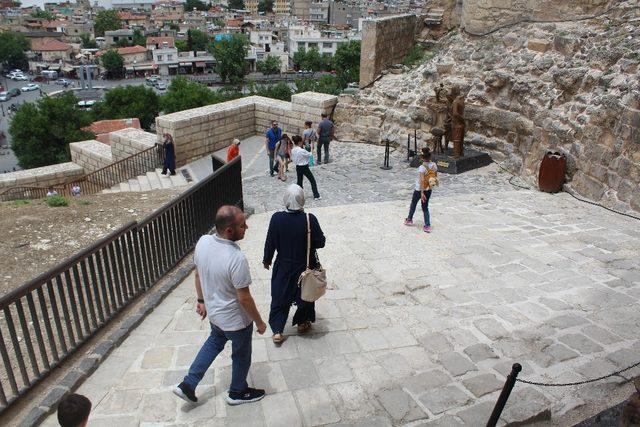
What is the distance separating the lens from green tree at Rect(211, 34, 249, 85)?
7131cm

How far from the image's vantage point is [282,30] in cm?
11112

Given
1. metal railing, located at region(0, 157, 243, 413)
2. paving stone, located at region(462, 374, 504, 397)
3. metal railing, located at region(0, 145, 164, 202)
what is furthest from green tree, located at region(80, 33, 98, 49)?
paving stone, located at region(462, 374, 504, 397)

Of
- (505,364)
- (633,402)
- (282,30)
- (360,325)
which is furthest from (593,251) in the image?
(282,30)

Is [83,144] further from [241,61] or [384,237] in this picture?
[241,61]

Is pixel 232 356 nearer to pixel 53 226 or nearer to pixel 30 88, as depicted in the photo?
pixel 53 226

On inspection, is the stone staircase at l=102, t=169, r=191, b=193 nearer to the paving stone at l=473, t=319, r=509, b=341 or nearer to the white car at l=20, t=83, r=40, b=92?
the paving stone at l=473, t=319, r=509, b=341

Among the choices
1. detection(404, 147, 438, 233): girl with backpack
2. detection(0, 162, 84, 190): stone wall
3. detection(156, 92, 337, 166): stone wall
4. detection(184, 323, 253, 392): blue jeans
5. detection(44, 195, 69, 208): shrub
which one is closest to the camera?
detection(184, 323, 253, 392): blue jeans

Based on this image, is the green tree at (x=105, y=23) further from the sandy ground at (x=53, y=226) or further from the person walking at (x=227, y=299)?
the person walking at (x=227, y=299)

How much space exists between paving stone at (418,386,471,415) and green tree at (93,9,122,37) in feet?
473

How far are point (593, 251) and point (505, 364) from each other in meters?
3.30

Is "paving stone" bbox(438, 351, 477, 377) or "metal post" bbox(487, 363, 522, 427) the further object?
"paving stone" bbox(438, 351, 477, 377)

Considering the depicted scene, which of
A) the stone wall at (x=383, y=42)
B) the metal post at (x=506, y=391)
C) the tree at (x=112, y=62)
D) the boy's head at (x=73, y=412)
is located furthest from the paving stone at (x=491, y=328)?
the tree at (x=112, y=62)

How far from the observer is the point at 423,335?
15.0ft

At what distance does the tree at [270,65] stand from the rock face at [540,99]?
76896 mm
